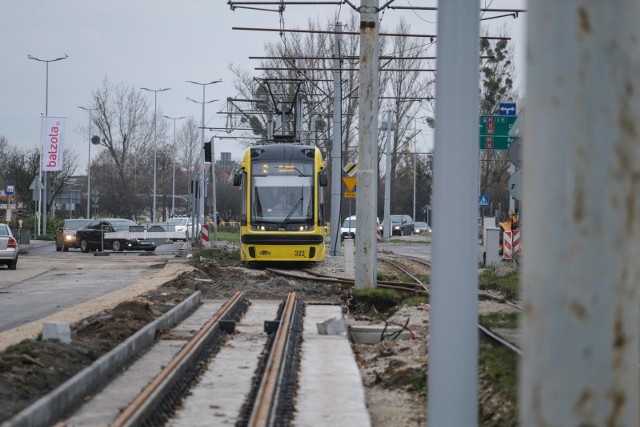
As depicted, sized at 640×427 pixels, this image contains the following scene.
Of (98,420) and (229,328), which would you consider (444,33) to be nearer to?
(98,420)

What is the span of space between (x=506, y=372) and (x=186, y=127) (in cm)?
10721

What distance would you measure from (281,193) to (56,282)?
20.2 ft

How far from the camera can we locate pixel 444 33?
657cm

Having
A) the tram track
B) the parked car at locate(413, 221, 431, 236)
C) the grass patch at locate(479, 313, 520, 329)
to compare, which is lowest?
the tram track

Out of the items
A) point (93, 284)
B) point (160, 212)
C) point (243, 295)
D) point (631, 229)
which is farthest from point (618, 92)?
point (160, 212)

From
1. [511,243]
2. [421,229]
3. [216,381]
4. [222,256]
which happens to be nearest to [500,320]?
[216,381]

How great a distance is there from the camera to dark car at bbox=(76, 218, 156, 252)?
48.8 m

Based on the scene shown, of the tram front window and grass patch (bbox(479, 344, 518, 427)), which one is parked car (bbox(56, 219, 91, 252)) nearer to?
the tram front window

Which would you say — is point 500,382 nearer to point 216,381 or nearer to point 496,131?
point 216,381

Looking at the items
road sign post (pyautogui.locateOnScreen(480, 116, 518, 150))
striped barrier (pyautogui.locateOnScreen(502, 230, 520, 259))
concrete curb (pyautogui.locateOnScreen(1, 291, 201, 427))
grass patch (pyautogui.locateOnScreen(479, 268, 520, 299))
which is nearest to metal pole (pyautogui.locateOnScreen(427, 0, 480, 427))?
concrete curb (pyautogui.locateOnScreen(1, 291, 201, 427))

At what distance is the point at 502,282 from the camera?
904 inches

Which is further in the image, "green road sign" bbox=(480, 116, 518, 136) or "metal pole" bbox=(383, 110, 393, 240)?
"metal pole" bbox=(383, 110, 393, 240)

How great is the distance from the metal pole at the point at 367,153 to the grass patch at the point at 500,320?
4.07 meters

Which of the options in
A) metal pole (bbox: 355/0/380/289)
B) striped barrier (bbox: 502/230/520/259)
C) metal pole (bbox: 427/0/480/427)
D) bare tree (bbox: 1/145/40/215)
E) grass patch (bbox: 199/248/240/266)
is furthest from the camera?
bare tree (bbox: 1/145/40/215)
